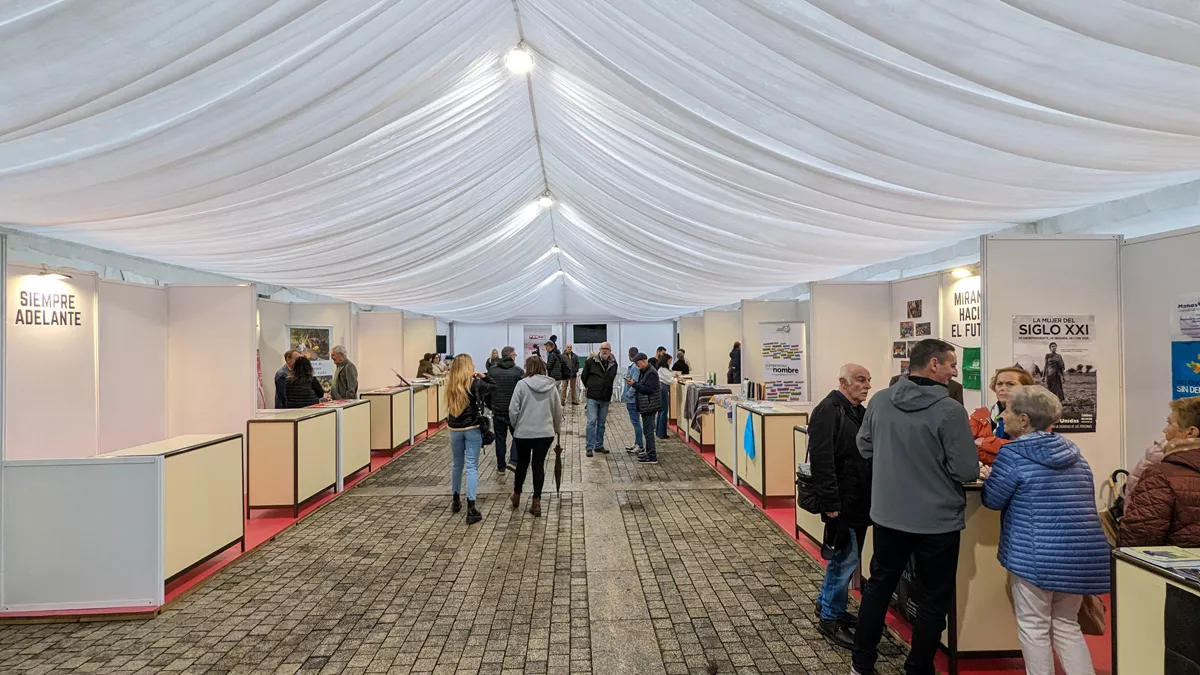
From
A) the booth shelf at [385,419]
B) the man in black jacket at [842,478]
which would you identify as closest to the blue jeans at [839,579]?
the man in black jacket at [842,478]

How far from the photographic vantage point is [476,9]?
10.3ft

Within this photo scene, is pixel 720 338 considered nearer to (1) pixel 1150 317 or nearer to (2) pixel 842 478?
(1) pixel 1150 317

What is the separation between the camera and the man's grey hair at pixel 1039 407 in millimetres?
2676

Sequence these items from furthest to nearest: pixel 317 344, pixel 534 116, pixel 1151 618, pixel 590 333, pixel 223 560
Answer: pixel 590 333 → pixel 317 344 → pixel 534 116 → pixel 223 560 → pixel 1151 618

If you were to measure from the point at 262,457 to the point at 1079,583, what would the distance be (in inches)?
248

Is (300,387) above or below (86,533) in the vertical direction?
above

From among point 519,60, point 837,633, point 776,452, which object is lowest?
point 837,633

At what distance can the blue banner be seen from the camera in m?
3.59

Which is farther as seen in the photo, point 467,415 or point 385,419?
point 385,419

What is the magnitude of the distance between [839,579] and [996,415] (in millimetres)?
1538

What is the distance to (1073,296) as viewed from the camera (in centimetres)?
410

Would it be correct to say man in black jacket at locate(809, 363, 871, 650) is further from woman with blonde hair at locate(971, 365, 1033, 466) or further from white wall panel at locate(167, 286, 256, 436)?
white wall panel at locate(167, 286, 256, 436)

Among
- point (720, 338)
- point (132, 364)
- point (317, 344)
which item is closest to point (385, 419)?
point (317, 344)

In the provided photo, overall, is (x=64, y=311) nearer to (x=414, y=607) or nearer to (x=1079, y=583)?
(x=414, y=607)
